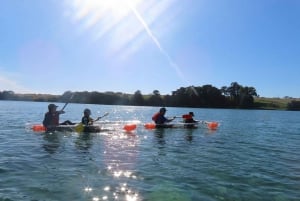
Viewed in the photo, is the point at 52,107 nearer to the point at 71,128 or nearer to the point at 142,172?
the point at 71,128

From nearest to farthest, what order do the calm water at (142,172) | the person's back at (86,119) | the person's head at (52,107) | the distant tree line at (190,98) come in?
the calm water at (142,172)
the person's head at (52,107)
the person's back at (86,119)
the distant tree line at (190,98)

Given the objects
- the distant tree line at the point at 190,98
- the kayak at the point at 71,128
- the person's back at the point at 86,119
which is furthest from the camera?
the distant tree line at the point at 190,98

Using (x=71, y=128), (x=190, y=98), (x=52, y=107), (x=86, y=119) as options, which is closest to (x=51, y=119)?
(x=52, y=107)

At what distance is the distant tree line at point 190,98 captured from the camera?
164000mm

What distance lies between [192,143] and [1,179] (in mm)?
15168

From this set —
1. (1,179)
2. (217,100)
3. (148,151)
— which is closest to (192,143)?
(148,151)

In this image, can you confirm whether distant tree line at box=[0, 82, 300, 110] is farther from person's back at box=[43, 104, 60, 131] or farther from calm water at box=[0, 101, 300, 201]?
calm water at box=[0, 101, 300, 201]

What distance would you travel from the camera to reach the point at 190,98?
16275cm

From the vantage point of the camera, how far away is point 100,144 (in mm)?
23234

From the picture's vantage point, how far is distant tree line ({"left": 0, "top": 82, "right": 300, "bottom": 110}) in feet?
538

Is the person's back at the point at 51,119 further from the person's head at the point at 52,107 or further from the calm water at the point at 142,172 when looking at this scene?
the calm water at the point at 142,172

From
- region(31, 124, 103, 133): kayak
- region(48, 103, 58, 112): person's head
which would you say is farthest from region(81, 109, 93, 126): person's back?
region(48, 103, 58, 112): person's head

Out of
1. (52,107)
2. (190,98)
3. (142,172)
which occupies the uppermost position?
(190,98)

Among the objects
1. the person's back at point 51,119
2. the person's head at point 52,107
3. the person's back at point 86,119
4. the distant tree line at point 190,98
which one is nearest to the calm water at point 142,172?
the person's head at point 52,107
